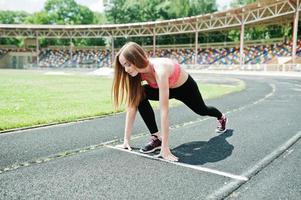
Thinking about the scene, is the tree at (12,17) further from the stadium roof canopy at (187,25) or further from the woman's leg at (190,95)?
the woman's leg at (190,95)

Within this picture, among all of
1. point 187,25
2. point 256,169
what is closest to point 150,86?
point 256,169

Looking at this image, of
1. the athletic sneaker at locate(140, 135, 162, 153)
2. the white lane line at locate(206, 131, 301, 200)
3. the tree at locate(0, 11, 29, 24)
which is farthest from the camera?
the tree at locate(0, 11, 29, 24)

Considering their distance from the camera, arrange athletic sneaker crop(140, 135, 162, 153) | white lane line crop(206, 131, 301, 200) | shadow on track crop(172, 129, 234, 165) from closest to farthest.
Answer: white lane line crop(206, 131, 301, 200) < shadow on track crop(172, 129, 234, 165) < athletic sneaker crop(140, 135, 162, 153)

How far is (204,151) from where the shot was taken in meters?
3.84

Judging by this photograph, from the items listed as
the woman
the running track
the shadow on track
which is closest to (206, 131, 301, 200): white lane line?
the running track

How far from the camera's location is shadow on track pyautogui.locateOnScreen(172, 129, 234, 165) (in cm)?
348

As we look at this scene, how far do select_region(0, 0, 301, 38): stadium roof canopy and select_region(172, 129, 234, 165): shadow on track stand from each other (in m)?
31.1

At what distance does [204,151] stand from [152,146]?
0.66 metres

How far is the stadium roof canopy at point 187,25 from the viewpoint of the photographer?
33.4 metres

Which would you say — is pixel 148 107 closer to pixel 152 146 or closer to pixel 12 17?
pixel 152 146

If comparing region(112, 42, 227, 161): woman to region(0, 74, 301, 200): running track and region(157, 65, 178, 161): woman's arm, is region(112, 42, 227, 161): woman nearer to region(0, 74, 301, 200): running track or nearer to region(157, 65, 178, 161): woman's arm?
region(157, 65, 178, 161): woman's arm

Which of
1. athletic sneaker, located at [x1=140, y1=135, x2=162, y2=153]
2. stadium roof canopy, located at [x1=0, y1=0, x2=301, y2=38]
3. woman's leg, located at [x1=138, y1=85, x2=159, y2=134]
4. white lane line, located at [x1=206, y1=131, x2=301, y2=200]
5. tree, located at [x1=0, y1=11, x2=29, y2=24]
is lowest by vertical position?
white lane line, located at [x1=206, y1=131, x2=301, y2=200]

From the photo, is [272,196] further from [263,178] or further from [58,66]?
[58,66]

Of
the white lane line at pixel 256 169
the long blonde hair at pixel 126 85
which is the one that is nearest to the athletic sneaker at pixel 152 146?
the long blonde hair at pixel 126 85
